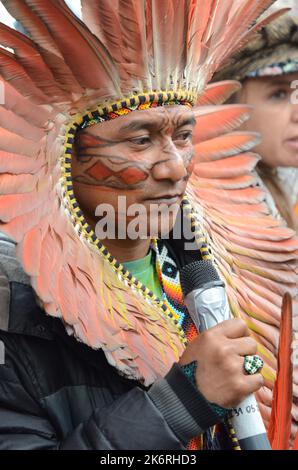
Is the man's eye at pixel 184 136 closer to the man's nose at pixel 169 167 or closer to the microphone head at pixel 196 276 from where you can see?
the man's nose at pixel 169 167

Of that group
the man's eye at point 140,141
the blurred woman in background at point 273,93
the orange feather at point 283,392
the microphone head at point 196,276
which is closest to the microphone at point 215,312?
the microphone head at point 196,276

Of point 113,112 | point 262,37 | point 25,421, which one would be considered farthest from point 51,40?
point 262,37

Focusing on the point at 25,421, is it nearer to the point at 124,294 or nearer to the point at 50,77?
the point at 124,294

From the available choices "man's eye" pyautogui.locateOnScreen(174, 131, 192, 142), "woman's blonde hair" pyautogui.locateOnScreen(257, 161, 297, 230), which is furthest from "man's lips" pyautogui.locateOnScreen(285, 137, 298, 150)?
"man's eye" pyautogui.locateOnScreen(174, 131, 192, 142)

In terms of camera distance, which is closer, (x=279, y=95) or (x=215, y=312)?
(x=215, y=312)

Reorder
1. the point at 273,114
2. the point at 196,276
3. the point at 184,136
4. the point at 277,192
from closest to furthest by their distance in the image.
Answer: the point at 196,276
the point at 184,136
the point at 273,114
the point at 277,192

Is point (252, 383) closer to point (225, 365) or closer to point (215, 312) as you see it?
point (225, 365)

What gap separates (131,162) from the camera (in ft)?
7.23

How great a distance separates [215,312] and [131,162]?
1.59 feet

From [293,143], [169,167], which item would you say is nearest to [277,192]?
[293,143]

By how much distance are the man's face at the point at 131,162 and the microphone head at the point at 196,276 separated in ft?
0.86

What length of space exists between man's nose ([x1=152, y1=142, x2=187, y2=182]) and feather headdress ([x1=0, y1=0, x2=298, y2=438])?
142 millimetres

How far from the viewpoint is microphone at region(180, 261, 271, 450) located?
189cm

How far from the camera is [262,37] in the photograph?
3.66 m
